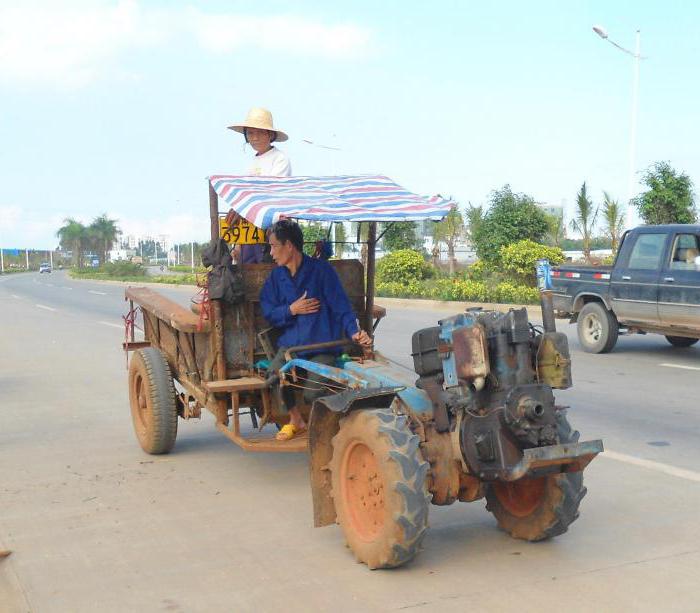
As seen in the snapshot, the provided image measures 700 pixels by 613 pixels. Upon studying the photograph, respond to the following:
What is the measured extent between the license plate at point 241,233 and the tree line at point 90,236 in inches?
4137

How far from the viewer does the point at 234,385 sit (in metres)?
5.95

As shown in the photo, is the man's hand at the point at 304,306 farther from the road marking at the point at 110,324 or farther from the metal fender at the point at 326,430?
the road marking at the point at 110,324

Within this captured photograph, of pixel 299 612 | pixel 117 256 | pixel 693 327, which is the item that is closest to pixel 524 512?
pixel 299 612

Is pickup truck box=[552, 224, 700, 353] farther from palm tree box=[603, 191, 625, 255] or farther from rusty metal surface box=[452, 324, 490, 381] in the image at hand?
palm tree box=[603, 191, 625, 255]

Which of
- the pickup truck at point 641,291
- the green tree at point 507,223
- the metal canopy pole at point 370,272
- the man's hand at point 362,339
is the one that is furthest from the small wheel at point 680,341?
the green tree at point 507,223

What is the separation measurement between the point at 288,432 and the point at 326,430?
111 cm

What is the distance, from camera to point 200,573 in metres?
4.53

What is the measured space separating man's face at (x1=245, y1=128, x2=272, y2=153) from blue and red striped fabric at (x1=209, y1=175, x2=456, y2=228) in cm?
103

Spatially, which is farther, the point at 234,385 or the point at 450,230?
the point at 450,230

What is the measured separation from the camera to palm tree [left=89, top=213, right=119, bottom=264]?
10794 centimetres

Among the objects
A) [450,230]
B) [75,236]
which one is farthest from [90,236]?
[450,230]

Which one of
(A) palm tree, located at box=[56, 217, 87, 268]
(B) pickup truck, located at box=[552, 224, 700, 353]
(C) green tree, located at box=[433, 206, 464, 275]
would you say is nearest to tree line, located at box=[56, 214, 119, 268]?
(A) palm tree, located at box=[56, 217, 87, 268]

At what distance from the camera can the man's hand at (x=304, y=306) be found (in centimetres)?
597

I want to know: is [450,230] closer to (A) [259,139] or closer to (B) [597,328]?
(B) [597,328]
